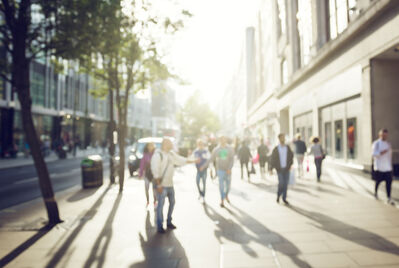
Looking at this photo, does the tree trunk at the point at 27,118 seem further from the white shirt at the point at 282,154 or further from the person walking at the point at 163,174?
the white shirt at the point at 282,154

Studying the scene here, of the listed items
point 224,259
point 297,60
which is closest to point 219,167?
point 224,259

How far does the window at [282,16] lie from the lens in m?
23.9

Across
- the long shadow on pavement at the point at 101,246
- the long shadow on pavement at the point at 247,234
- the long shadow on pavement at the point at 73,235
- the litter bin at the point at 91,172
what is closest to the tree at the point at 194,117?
the litter bin at the point at 91,172

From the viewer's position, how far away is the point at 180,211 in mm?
7426

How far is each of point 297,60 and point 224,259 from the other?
19619 mm

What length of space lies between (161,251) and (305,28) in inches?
726

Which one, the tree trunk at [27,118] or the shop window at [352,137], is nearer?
the tree trunk at [27,118]

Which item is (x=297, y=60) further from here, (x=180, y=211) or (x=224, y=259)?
(x=224, y=259)

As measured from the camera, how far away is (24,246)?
516 centimetres

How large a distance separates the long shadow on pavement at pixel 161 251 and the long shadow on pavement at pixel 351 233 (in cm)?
271

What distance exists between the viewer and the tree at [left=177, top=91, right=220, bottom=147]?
62094 millimetres

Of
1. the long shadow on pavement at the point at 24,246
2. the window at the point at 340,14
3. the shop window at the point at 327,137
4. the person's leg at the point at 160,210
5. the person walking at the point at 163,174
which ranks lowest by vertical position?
the long shadow on pavement at the point at 24,246

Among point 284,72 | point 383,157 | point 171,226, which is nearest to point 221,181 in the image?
point 171,226

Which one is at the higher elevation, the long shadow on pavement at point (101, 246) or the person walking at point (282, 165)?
the person walking at point (282, 165)
